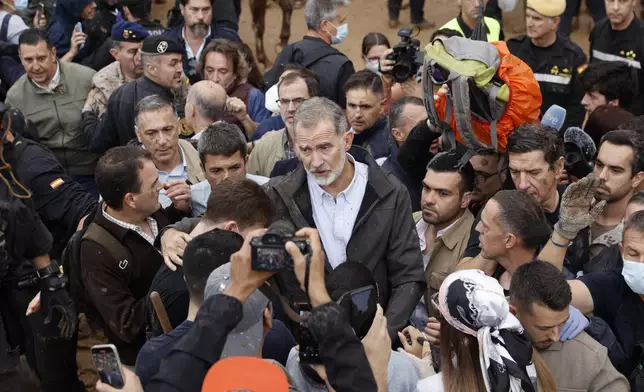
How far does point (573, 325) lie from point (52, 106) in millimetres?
4356

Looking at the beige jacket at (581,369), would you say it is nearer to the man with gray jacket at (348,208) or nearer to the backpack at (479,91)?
the man with gray jacket at (348,208)

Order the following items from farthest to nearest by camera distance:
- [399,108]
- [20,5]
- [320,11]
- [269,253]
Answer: [20,5]
[320,11]
[399,108]
[269,253]

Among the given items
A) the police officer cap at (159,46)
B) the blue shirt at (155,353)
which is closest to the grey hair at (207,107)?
the police officer cap at (159,46)

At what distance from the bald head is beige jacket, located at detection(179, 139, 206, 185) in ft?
1.29

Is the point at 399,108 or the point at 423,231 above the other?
the point at 399,108

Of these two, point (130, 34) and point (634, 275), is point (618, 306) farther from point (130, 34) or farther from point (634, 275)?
point (130, 34)

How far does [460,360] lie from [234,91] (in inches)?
154

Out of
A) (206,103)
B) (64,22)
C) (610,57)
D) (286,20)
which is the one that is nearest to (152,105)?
(206,103)

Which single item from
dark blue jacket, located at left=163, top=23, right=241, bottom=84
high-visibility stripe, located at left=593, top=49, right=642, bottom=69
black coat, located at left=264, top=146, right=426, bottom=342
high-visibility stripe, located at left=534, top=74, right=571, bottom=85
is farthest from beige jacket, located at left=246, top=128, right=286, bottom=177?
high-visibility stripe, located at left=593, top=49, right=642, bottom=69

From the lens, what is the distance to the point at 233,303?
110 inches

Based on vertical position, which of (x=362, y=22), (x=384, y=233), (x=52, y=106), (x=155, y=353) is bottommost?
(x=362, y=22)

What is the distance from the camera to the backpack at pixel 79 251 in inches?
167

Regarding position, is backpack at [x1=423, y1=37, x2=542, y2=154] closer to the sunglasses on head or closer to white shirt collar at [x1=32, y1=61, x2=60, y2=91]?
the sunglasses on head

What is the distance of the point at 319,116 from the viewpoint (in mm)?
4199
